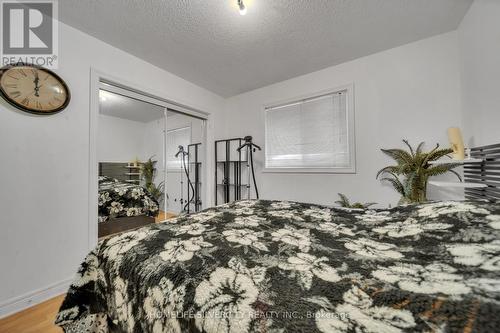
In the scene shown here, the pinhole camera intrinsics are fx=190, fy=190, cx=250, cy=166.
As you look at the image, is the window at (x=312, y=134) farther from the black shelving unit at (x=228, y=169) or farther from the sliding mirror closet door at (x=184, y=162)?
the sliding mirror closet door at (x=184, y=162)

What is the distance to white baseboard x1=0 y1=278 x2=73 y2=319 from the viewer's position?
1497mm

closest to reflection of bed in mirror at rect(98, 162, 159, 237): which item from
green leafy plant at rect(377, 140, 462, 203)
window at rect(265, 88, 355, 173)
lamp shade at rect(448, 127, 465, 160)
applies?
window at rect(265, 88, 355, 173)

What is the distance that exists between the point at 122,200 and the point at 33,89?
4.27ft

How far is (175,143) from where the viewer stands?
2953 mm

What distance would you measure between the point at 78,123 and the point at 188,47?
1427 millimetres

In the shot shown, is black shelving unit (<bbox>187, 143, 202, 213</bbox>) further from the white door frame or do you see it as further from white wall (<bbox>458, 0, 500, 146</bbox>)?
white wall (<bbox>458, 0, 500, 146</bbox>)

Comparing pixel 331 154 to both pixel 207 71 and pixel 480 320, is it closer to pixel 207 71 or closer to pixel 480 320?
pixel 207 71

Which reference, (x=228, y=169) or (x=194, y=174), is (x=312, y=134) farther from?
(x=194, y=174)

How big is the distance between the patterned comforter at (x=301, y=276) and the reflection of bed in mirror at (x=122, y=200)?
1.43 m

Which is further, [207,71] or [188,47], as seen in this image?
[207,71]

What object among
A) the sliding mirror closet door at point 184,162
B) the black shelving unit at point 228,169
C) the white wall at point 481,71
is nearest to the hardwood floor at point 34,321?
the sliding mirror closet door at point 184,162

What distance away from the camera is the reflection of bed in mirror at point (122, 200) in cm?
212

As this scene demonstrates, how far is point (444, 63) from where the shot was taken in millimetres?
2012

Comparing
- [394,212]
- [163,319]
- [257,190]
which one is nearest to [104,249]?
[163,319]
